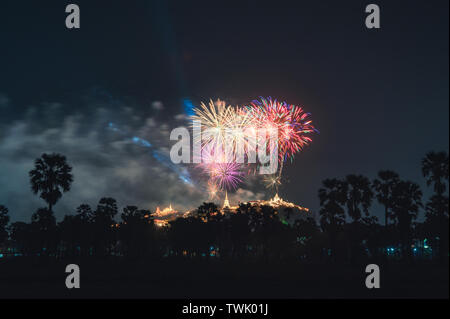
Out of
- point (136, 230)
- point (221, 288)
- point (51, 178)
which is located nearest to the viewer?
point (221, 288)

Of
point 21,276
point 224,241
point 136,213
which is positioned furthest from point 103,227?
point 21,276

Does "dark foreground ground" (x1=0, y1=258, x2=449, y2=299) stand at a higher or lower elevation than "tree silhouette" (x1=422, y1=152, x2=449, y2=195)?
lower

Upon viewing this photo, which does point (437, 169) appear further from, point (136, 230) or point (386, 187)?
point (136, 230)

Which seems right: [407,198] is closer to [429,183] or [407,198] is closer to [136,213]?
[429,183]

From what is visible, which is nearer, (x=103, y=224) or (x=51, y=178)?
(x=51, y=178)

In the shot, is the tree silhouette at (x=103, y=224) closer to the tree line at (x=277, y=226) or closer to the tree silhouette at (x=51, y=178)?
the tree line at (x=277, y=226)

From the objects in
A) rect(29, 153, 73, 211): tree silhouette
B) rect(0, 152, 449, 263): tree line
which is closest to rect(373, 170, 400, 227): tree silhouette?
rect(0, 152, 449, 263): tree line

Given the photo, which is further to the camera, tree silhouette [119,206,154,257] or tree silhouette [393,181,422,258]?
tree silhouette [119,206,154,257]

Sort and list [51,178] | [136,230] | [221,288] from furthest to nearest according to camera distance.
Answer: [136,230]
[51,178]
[221,288]

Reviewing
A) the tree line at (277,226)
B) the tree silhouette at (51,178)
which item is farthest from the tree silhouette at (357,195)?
the tree silhouette at (51,178)

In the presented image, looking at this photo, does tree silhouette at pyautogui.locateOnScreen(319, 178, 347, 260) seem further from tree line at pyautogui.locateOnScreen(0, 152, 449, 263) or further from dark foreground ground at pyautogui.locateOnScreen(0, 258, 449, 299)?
dark foreground ground at pyautogui.locateOnScreen(0, 258, 449, 299)

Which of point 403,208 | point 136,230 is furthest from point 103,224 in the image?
point 403,208
